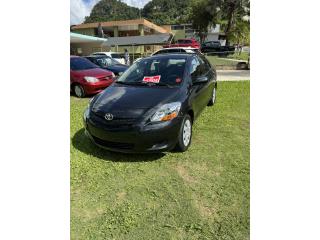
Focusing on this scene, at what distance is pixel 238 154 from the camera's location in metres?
3.92

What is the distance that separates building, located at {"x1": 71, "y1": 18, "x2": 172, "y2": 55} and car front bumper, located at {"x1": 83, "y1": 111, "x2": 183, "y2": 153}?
2268 centimetres

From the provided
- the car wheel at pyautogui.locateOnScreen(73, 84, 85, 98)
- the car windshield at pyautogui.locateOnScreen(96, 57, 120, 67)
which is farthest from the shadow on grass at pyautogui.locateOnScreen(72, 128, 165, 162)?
the car windshield at pyautogui.locateOnScreen(96, 57, 120, 67)

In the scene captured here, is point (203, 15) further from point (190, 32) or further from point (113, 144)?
point (113, 144)

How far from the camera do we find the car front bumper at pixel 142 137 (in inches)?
137

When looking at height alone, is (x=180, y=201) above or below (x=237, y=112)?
below

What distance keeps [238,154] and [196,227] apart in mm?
1698

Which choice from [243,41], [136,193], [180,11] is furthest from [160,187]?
[180,11]

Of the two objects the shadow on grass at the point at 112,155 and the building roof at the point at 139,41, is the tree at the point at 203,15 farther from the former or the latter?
the shadow on grass at the point at 112,155

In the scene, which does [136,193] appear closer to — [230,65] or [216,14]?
[230,65]

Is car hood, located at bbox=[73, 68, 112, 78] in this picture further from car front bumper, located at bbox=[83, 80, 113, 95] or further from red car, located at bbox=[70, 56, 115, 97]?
car front bumper, located at bbox=[83, 80, 113, 95]

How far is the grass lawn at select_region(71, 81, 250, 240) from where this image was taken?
2.52 m

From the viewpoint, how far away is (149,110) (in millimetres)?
3592

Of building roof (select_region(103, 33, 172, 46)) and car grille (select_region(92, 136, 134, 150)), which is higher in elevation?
building roof (select_region(103, 33, 172, 46))

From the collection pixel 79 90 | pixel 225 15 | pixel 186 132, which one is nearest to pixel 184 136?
pixel 186 132
